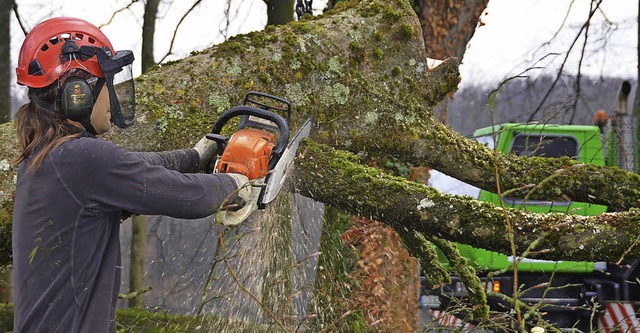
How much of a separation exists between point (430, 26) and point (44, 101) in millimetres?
3933

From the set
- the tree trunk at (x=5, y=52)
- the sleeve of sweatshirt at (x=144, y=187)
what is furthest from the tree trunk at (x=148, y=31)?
the sleeve of sweatshirt at (x=144, y=187)

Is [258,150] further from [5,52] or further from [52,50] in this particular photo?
[5,52]

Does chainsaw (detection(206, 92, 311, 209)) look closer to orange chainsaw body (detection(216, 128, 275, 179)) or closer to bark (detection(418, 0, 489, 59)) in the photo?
orange chainsaw body (detection(216, 128, 275, 179))

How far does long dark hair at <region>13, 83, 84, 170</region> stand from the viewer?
96.3 inches

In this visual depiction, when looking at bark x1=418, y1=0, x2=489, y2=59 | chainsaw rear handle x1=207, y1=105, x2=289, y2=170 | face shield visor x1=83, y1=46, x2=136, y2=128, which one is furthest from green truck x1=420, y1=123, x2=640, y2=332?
face shield visor x1=83, y1=46, x2=136, y2=128

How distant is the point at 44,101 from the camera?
256 cm

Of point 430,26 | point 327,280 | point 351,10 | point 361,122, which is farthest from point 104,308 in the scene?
point 430,26

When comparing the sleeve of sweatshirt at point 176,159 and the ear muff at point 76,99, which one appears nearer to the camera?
the ear muff at point 76,99

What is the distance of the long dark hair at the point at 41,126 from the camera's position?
2447 mm

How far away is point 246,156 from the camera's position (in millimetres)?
2982

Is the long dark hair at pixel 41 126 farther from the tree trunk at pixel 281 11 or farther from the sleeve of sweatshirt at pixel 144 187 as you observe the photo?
the tree trunk at pixel 281 11

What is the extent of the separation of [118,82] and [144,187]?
590mm

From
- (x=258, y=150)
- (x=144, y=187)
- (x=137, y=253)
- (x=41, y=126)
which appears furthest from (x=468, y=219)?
(x=137, y=253)

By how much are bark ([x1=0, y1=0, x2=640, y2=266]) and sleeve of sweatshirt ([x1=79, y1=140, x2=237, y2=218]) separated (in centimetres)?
81
